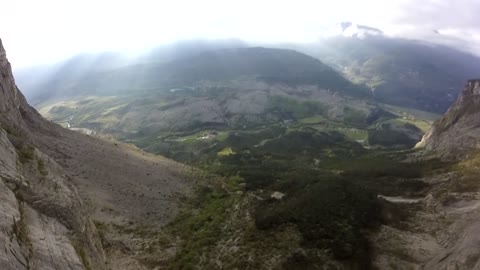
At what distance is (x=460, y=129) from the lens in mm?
133375

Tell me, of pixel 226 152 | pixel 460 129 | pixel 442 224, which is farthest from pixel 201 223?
pixel 226 152

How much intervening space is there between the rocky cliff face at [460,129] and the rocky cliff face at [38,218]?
9664cm

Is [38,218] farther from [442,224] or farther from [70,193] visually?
[442,224]

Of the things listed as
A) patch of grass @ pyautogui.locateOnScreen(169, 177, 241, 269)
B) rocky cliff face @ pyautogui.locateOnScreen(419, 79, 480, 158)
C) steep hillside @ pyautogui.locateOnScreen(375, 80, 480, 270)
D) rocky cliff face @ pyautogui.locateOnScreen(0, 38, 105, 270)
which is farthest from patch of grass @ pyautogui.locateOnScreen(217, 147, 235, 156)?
rocky cliff face @ pyautogui.locateOnScreen(0, 38, 105, 270)

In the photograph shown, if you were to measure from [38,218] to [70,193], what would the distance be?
439 inches

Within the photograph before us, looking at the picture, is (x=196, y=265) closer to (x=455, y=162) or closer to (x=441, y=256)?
(x=441, y=256)

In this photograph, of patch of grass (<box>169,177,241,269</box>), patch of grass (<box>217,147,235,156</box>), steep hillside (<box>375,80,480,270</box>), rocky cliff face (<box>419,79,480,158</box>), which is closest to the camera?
steep hillside (<box>375,80,480,270</box>)

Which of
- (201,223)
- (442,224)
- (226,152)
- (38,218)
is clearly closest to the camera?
(38,218)

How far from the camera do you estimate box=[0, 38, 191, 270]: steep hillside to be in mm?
33719

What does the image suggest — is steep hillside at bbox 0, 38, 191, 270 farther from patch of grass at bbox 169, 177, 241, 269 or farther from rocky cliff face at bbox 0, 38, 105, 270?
patch of grass at bbox 169, 177, 241, 269

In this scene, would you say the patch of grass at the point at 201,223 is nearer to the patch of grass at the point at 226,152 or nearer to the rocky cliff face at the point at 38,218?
the rocky cliff face at the point at 38,218

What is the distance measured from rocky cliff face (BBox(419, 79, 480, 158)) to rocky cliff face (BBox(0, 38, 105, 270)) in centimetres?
9664

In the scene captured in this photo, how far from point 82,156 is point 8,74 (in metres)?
20.3

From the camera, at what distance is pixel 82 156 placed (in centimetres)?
8650
